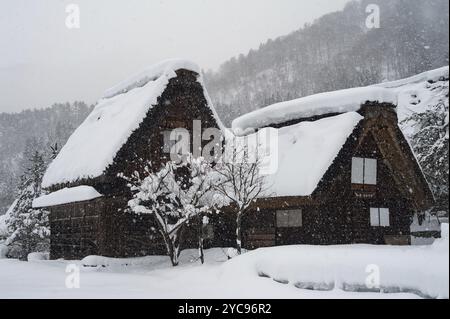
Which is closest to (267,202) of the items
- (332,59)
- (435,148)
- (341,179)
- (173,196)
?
(341,179)

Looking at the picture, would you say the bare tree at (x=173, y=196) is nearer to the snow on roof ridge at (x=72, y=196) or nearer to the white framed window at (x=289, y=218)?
the snow on roof ridge at (x=72, y=196)

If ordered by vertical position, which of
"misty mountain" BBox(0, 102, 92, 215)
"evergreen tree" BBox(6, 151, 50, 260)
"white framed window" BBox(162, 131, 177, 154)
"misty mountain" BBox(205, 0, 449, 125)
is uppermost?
"misty mountain" BBox(205, 0, 449, 125)

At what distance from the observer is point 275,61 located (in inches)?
5797

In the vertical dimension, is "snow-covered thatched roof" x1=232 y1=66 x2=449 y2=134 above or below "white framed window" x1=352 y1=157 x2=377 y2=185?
above

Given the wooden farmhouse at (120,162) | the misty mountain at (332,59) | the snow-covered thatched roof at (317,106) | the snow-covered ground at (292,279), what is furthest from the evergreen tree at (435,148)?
the misty mountain at (332,59)

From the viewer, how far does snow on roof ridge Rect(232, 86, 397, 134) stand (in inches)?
658

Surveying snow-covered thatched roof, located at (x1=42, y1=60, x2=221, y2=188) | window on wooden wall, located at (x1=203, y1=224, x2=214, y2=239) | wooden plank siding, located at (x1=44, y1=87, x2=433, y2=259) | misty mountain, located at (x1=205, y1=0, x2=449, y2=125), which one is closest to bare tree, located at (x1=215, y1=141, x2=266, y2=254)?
wooden plank siding, located at (x1=44, y1=87, x2=433, y2=259)

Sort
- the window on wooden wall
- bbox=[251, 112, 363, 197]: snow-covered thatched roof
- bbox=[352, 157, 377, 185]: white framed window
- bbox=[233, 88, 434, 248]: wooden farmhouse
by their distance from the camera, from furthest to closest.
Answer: the window on wooden wall → bbox=[352, 157, 377, 185]: white framed window → bbox=[233, 88, 434, 248]: wooden farmhouse → bbox=[251, 112, 363, 197]: snow-covered thatched roof

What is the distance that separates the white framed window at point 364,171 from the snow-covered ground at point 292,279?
716cm

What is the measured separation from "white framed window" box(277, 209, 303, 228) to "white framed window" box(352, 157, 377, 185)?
2.63 metres

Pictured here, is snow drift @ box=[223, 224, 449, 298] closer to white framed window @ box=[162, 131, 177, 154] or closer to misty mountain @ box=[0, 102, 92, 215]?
white framed window @ box=[162, 131, 177, 154]

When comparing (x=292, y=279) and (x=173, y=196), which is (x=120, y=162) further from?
(x=292, y=279)

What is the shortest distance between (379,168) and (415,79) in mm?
54218

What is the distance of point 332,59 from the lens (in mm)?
123375
